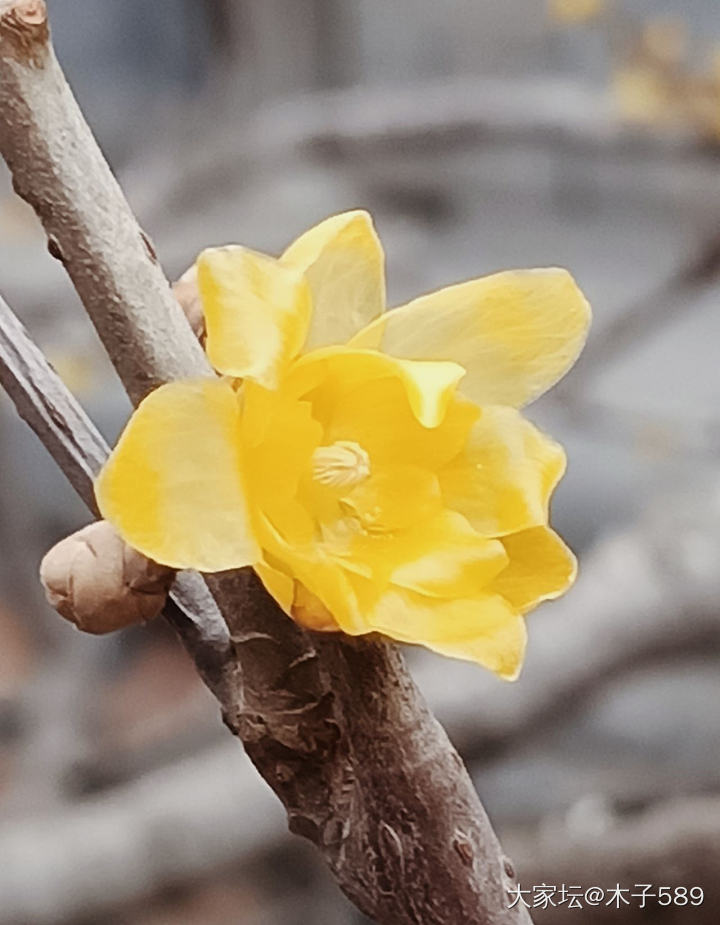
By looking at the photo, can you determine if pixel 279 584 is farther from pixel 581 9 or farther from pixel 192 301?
pixel 581 9

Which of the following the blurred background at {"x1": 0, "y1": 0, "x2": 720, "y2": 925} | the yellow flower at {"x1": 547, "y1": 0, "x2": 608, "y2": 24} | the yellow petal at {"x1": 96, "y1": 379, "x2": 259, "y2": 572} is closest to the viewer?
the yellow petal at {"x1": 96, "y1": 379, "x2": 259, "y2": 572}

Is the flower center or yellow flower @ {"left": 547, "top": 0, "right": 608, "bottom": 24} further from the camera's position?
yellow flower @ {"left": 547, "top": 0, "right": 608, "bottom": 24}

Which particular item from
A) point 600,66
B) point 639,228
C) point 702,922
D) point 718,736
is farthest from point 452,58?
point 702,922

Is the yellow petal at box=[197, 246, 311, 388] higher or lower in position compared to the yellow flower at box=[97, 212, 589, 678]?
higher

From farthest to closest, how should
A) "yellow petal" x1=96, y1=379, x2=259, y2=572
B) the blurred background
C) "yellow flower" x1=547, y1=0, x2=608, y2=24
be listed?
"yellow flower" x1=547, y1=0, x2=608, y2=24
the blurred background
"yellow petal" x1=96, y1=379, x2=259, y2=572

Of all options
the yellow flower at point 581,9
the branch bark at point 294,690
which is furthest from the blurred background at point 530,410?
the branch bark at point 294,690

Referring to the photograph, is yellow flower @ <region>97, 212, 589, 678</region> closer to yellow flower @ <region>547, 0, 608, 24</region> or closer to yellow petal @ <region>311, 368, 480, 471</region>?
yellow petal @ <region>311, 368, 480, 471</region>

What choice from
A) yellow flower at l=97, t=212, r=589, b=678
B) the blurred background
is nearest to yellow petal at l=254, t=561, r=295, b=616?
yellow flower at l=97, t=212, r=589, b=678
